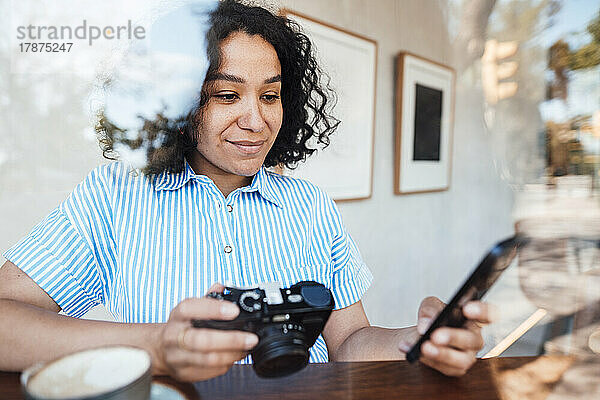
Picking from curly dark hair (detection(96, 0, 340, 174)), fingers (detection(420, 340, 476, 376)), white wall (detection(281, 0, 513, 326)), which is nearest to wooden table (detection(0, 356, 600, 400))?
fingers (detection(420, 340, 476, 376))

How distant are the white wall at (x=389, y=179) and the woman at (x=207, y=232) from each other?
5cm

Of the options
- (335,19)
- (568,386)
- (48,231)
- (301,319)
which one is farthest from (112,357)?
(335,19)

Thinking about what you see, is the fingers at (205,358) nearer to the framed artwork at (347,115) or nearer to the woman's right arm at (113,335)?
the woman's right arm at (113,335)

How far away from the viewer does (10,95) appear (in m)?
0.41

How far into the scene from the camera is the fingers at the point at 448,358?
0.30m

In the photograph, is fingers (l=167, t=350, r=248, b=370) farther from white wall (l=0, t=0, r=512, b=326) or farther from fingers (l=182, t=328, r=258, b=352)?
white wall (l=0, t=0, r=512, b=326)

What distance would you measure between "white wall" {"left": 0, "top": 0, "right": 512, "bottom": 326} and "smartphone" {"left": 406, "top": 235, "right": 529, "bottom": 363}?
16 cm

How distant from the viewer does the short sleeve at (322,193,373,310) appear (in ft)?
1.57

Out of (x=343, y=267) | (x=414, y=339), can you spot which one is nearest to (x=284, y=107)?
(x=343, y=267)

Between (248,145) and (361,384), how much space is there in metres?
0.23

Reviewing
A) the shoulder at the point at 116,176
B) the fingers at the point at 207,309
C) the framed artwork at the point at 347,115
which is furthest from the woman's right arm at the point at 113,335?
the framed artwork at the point at 347,115

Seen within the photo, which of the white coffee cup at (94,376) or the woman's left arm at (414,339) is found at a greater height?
the white coffee cup at (94,376)

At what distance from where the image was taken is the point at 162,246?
1.39ft

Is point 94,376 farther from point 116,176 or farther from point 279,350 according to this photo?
point 116,176
